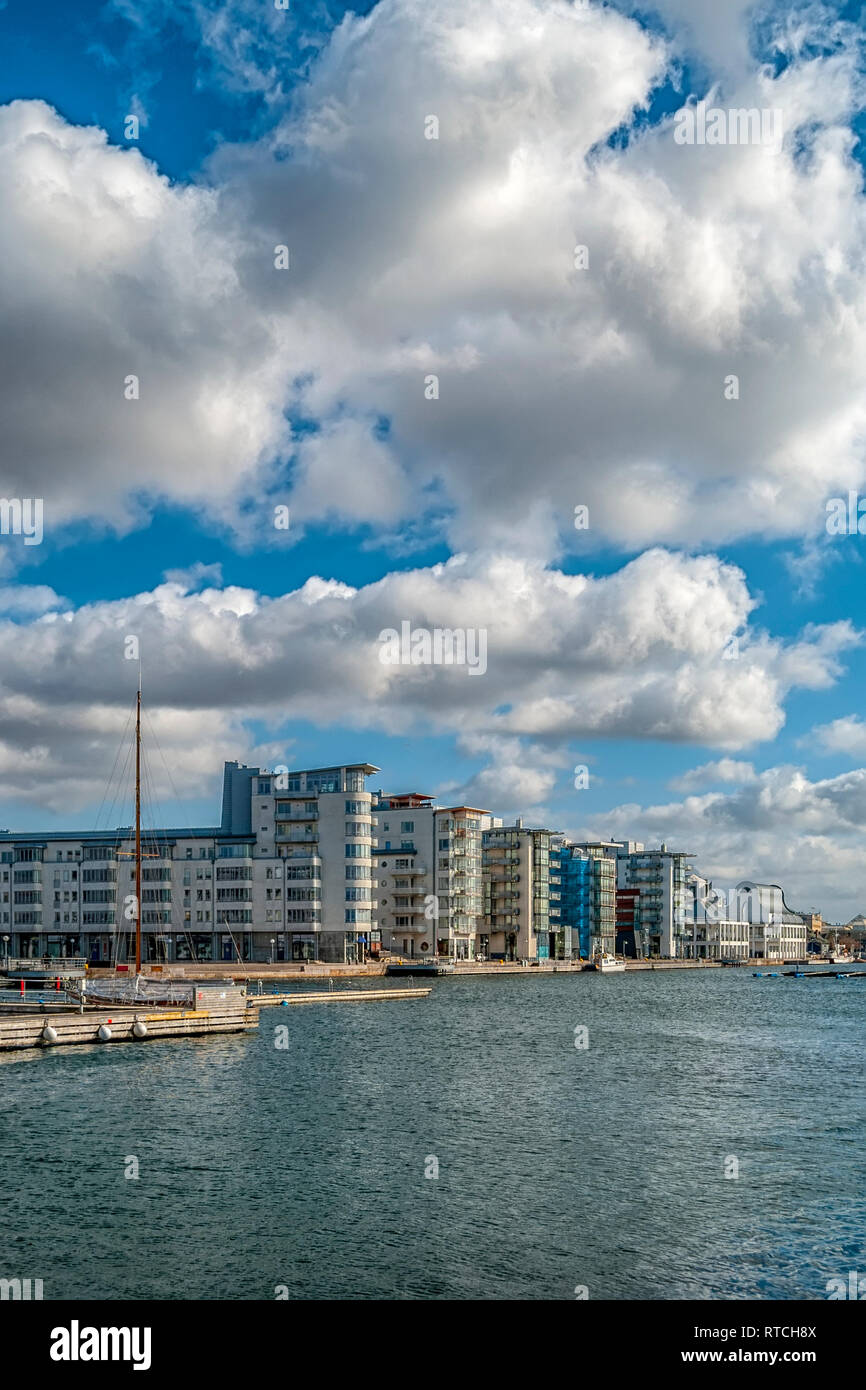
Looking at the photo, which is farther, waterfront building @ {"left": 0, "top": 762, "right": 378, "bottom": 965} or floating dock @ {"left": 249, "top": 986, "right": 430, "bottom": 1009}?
waterfront building @ {"left": 0, "top": 762, "right": 378, "bottom": 965}

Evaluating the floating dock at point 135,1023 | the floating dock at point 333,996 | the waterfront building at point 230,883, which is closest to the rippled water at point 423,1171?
the floating dock at point 135,1023

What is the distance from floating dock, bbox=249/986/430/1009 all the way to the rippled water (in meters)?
34.8

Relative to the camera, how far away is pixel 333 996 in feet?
393

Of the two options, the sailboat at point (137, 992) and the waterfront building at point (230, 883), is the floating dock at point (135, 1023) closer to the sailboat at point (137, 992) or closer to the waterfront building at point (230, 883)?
the sailboat at point (137, 992)

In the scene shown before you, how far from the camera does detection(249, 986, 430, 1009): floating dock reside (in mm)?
112375

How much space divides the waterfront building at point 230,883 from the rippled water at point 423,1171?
320ft

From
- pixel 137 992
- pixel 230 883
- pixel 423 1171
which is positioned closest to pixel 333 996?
pixel 137 992

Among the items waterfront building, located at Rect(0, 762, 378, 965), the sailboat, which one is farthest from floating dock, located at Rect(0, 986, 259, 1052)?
waterfront building, located at Rect(0, 762, 378, 965)

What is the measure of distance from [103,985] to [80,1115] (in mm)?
43958

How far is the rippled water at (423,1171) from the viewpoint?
29.0 m

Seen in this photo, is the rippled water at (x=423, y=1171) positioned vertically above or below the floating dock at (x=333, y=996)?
above

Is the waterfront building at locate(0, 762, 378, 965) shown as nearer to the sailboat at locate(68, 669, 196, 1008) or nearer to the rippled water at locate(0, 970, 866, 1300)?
the sailboat at locate(68, 669, 196, 1008)
